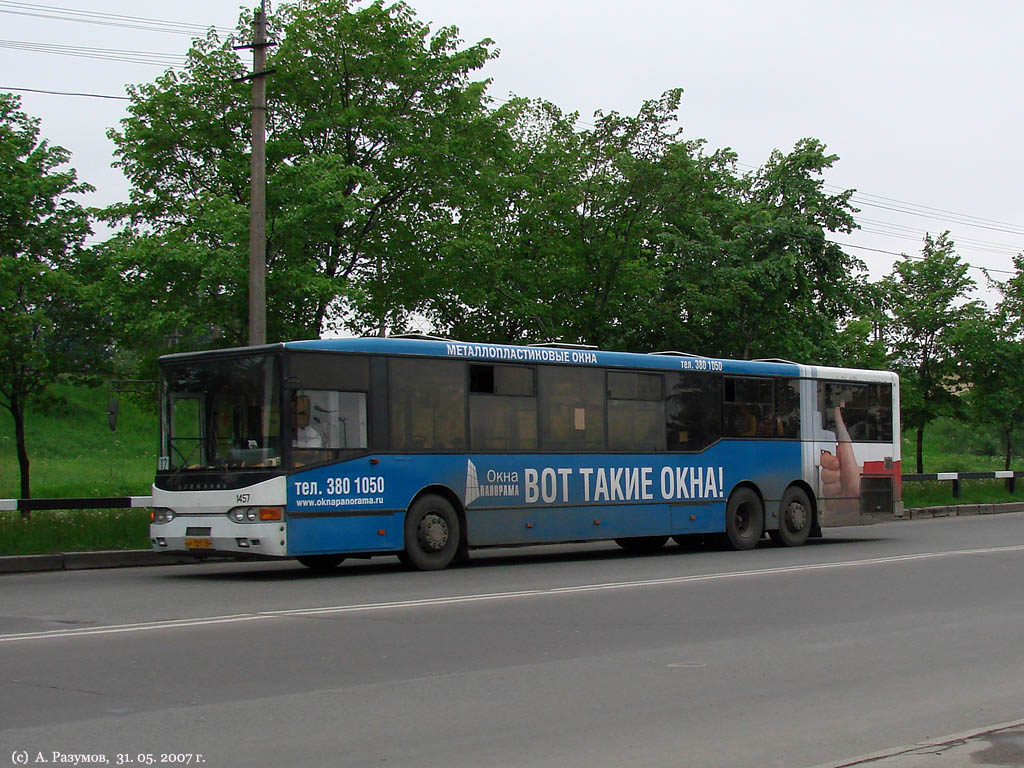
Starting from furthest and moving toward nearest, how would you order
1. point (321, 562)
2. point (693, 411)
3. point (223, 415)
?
point (693, 411) < point (321, 562) < point (223, 415)

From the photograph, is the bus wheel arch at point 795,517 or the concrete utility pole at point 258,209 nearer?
the concrete utility pole at point 258,209

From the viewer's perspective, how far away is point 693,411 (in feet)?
66.3

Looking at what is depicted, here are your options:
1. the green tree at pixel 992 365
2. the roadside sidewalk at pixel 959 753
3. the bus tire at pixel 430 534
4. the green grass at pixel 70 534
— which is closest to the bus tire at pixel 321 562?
the bus tire at pixel 430 534

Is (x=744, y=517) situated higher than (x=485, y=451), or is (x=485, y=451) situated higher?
(x=485, y=451)

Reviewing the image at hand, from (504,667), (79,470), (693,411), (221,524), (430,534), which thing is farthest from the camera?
(79,470)

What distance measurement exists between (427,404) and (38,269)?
1071 centimetres

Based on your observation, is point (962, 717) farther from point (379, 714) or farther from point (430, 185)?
point (430, 185)

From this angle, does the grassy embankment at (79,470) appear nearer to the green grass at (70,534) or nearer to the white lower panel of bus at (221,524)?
the green grass at (70,534)

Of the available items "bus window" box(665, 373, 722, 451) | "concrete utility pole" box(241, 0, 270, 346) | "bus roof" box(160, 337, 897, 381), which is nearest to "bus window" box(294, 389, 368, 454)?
"bus roof" box(160, 337, 897, 381)

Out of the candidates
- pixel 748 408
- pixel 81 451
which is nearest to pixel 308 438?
pixel 748 408

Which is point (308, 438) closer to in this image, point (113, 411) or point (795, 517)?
point (113, 411)

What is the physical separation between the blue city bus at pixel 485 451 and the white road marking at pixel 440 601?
2919mm

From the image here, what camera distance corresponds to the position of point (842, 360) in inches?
1251

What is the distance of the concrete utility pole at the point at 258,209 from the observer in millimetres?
18953
